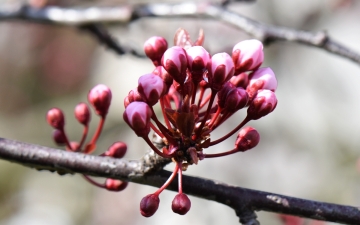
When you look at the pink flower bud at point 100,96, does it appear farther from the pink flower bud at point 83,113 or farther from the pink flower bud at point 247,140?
the pink flower bud at point 247,140

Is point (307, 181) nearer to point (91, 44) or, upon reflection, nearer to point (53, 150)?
point (53, 150)

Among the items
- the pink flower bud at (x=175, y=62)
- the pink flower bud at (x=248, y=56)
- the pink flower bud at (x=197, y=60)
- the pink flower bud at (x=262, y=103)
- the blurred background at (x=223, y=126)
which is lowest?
the blurred background at (x=223, y=126)

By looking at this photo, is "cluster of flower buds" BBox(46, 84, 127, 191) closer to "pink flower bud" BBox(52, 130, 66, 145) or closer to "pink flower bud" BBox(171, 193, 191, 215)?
"pink flower bud" BBox(52, 130, 66, 145)

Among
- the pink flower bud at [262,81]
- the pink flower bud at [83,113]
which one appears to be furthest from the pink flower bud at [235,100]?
the pink flower bud at [83,113]

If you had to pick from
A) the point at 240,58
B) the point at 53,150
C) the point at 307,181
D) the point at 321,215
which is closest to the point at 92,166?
the point at 53,150

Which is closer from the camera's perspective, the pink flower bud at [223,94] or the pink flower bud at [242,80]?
the pink flower bud at [223,94]

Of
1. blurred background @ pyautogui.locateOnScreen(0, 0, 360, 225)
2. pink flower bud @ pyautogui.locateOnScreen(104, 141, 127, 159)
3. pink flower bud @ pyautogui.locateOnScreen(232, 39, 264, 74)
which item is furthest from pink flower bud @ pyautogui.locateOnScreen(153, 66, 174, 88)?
Result: blurred background @ pyautogui.locateOnScreen(0, 0, 360, 225)

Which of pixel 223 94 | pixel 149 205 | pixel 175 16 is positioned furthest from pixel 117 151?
pixel 175 16

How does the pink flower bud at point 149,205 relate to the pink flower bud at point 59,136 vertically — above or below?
above
